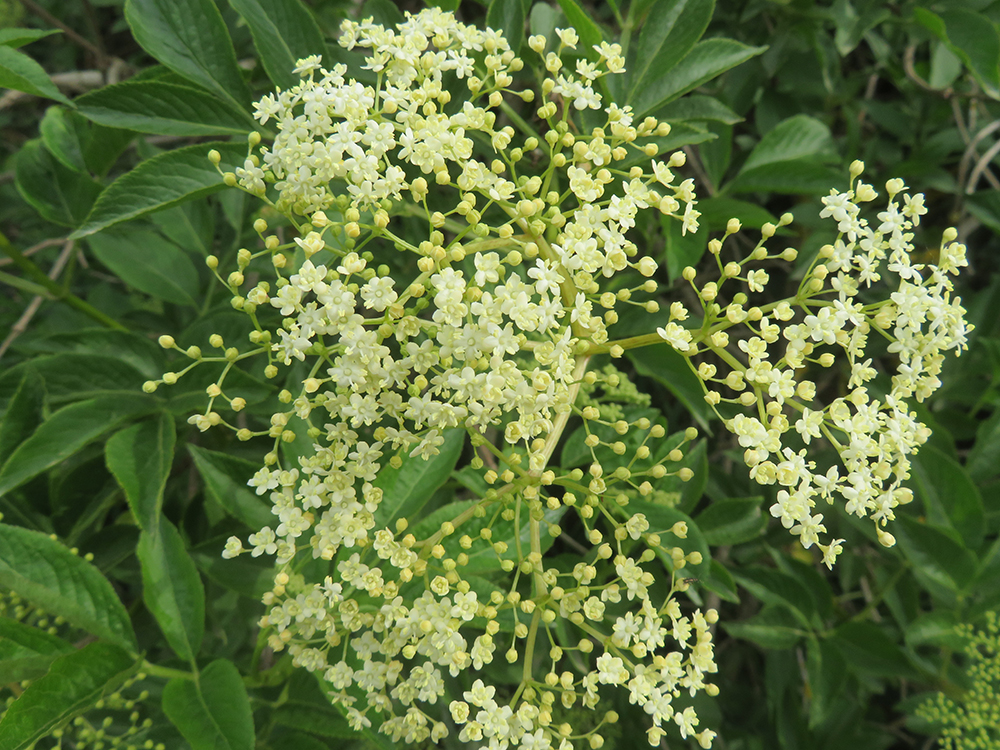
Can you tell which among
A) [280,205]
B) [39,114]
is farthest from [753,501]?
[39,114]

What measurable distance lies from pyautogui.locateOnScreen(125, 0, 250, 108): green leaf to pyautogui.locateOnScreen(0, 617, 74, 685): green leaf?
132cm

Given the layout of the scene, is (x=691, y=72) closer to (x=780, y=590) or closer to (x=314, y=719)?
(x=780, y=590)

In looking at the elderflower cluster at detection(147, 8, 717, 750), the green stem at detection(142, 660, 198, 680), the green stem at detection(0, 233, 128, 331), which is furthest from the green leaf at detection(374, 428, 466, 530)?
the green stem at detection(0, 233, 128, 331)

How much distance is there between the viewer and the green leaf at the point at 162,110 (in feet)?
5.29

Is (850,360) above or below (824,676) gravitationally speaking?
above

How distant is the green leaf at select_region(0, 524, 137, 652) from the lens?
1.50 metres

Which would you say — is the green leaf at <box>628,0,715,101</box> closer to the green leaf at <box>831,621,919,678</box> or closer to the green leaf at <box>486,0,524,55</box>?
the green leaf at <box>486,0,524,55</box>

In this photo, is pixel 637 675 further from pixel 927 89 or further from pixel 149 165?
pixel 927 89

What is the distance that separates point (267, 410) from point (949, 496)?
200cm

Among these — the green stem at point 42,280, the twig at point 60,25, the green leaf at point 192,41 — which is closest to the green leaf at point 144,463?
the green stem at point 42,280

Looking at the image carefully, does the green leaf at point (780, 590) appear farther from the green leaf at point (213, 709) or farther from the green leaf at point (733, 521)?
the green leaf at point (213, 709)

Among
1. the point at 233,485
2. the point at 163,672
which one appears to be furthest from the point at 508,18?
the point at 163,672

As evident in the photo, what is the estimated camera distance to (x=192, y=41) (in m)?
1.70

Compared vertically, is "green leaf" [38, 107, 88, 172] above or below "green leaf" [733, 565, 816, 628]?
above
